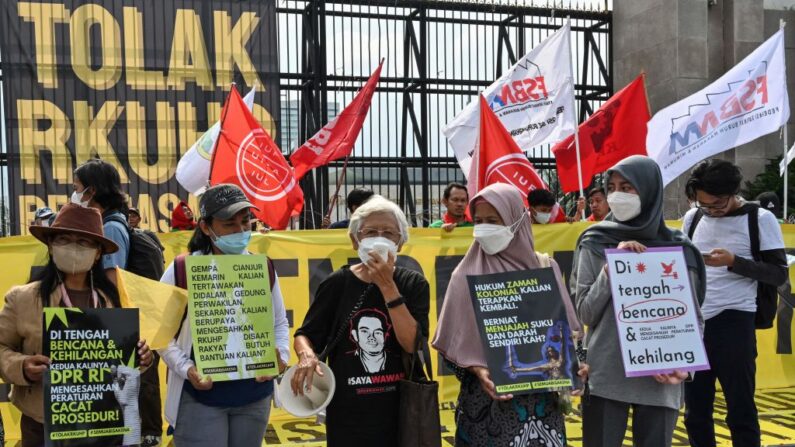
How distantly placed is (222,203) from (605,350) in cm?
173

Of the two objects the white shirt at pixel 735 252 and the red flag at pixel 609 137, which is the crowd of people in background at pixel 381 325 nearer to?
the white shirt at pixel 735 252

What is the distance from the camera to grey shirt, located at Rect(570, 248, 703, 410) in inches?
137

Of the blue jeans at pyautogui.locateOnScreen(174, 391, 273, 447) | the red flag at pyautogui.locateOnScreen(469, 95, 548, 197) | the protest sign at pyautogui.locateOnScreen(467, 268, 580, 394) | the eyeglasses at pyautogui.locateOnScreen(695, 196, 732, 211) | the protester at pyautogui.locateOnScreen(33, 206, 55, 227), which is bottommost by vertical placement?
the blue jeans at pyautogui.locateOnScreen(174, 391, 273, 447)

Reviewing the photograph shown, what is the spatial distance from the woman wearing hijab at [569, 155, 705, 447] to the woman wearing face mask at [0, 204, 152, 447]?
1.85 meters

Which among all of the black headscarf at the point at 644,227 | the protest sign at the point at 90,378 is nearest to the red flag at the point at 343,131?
the black headscarf at the point at 644,227

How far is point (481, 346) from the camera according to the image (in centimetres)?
320

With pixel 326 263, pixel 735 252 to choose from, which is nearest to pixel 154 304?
pixel 735 252

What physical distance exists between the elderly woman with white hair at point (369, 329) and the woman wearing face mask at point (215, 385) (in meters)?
0.30

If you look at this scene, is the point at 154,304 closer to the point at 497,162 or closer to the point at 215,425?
the point at 215,425

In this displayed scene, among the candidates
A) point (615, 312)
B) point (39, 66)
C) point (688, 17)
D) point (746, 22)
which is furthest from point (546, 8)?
point (615, 312)

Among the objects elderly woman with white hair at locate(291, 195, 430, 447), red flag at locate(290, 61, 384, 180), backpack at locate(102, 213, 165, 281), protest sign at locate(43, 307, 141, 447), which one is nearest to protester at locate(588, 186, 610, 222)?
red flag at locate(290, 61, 384, 180)

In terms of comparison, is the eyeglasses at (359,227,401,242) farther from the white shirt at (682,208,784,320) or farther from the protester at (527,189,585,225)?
the protester at (527,189,585,225)

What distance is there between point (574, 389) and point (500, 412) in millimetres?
299

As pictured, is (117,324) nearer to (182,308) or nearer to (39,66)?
(182,308)
